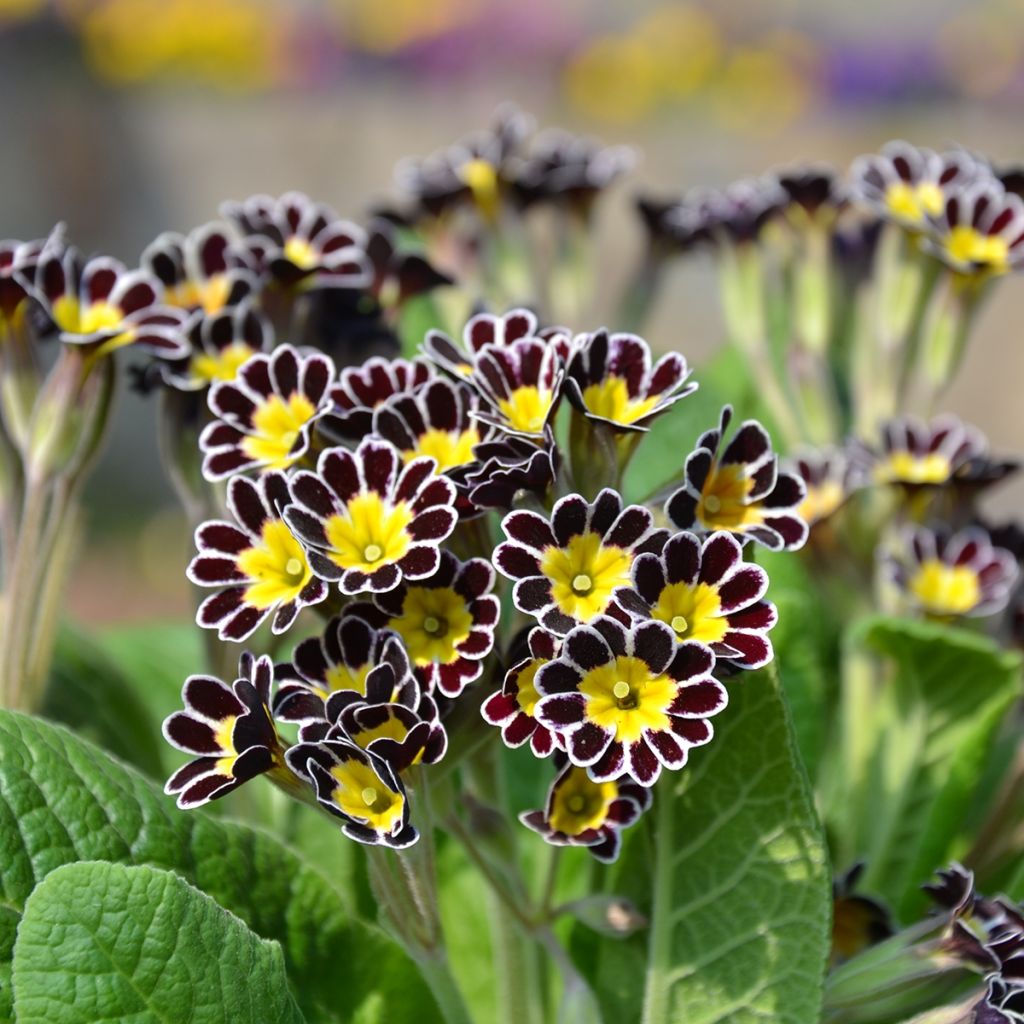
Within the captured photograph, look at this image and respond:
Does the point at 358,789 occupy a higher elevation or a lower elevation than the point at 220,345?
lower

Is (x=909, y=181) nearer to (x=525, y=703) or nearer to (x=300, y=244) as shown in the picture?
(x=300, y=244)

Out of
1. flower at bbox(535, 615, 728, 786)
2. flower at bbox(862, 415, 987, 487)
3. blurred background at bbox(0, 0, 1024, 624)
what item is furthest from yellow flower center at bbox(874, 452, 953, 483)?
blurred background at bbox(0, 0, 1024, 624)

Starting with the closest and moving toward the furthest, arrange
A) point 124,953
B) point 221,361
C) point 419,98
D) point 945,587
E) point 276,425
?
point 124,953 < point 276,425 < point 221,361 < point 945,587 < point 419,98

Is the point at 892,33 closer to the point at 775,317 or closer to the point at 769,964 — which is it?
the point at 775,317

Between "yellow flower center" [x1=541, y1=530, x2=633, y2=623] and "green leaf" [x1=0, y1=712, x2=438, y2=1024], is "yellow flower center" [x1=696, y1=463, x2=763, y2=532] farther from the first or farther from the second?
"green leaf" [x1=0, y1=712, x2=438, y2=1024]

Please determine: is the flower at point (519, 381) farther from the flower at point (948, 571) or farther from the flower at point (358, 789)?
the flower at point (948, 571)

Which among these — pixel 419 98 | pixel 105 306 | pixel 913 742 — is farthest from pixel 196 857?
pixel 419 98
